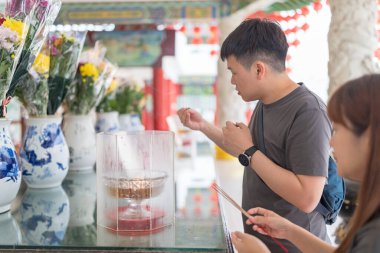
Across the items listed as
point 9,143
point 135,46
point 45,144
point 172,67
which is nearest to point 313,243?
point 9,143

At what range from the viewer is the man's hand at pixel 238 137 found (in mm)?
1326

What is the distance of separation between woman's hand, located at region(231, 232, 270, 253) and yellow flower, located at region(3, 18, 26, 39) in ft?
2.86

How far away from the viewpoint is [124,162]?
136 cm

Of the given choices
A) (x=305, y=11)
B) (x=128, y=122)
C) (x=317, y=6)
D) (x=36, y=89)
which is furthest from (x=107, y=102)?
(x=305, y=11)

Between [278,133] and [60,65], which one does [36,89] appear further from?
[278,133]

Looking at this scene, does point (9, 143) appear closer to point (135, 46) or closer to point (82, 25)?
point (82, 25)

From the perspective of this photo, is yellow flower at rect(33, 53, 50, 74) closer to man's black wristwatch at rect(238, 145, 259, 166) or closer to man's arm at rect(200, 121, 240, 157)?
man's arm at rect(200, 121, 240, 157)

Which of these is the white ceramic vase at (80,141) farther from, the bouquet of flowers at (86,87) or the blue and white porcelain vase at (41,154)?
the blue and white porcelain vase at (41,154)

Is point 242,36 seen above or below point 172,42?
below

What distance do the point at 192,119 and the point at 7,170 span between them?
26.4 inches

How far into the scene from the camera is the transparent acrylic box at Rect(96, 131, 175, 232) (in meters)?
1.31

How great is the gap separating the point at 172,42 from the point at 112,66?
547cm

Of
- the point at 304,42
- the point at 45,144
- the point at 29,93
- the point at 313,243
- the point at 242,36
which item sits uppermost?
the point at 304,42

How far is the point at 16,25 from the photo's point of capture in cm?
138
